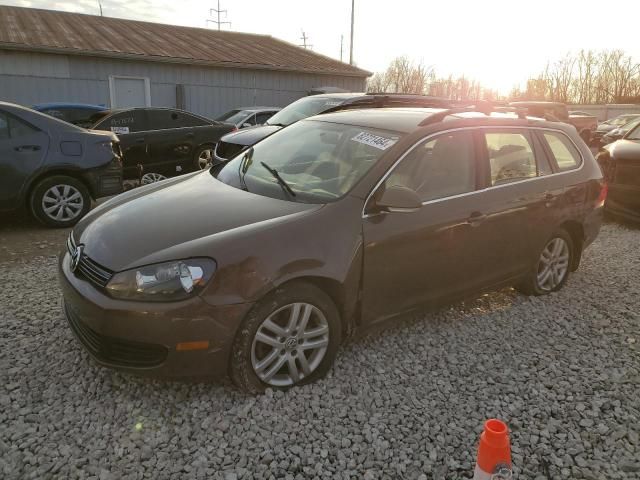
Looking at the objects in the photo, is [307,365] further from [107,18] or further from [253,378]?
[107,18]

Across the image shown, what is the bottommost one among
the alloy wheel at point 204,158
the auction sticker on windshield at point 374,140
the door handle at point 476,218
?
the alloy wheel at point 204,158

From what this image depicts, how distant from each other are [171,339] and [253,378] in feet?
1.75

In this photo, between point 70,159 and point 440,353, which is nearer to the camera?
point 440,353

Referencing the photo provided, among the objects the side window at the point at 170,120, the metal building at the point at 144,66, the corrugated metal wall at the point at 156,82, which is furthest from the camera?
the metal building at the point at 144,66

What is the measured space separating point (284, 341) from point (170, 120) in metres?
7.44

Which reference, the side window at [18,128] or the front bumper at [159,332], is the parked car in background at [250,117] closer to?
the side window at [18,128]

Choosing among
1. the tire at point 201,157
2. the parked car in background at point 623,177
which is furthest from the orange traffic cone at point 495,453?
the tire at point 201,157

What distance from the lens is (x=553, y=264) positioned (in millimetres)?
4637

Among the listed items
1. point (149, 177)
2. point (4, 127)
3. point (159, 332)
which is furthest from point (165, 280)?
point (149, 177)

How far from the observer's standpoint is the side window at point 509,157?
391 centimetres

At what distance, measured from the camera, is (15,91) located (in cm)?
1580

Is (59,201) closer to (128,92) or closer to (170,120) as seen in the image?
(170,120)

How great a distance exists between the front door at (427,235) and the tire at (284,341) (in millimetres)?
340

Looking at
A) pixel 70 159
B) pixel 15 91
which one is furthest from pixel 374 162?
pixel 15 91
